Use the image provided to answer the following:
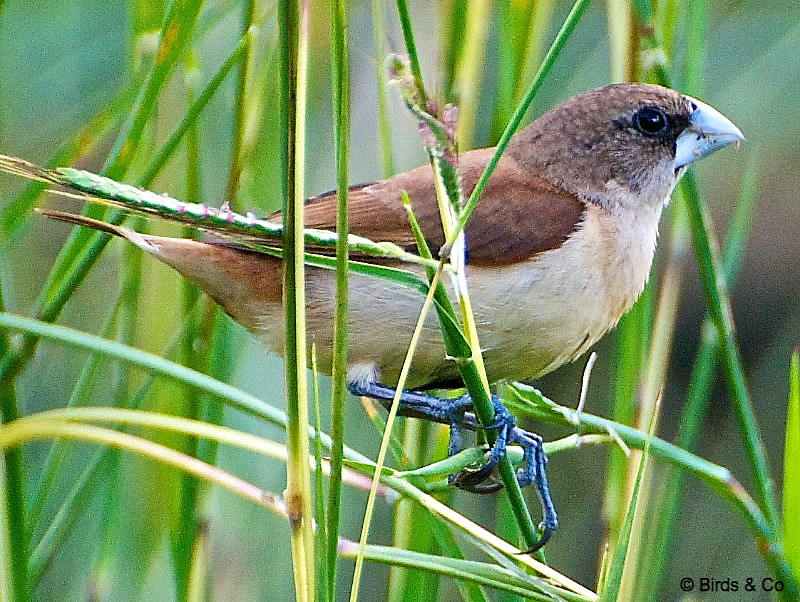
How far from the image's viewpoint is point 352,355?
1.75m

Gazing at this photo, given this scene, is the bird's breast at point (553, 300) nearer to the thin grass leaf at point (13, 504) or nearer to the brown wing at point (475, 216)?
the brown wing at point (475, 216)

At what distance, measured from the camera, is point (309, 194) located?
215cm

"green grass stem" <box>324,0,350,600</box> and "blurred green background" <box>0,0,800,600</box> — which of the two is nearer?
"green grass stem" <box>324,0,350,600</box>

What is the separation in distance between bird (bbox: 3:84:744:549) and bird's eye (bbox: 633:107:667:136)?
0.01 meters

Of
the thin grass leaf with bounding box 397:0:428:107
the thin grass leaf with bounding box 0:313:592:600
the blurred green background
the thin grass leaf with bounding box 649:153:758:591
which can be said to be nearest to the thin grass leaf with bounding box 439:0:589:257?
the thin grass leaf with bounding box 397:0:428:107

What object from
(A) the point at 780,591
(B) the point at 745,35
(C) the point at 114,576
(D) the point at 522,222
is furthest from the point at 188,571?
(B) the point at 745,35

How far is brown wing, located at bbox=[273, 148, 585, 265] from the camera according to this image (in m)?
1.75

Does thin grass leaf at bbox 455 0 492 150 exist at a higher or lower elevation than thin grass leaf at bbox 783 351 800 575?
higher

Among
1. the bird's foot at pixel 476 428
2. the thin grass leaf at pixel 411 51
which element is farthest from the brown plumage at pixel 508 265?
the thin grass leaf at pixel 411 51

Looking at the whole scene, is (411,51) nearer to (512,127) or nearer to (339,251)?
(512,127)

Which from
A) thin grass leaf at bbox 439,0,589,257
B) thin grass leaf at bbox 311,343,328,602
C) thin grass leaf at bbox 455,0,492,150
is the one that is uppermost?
thin grass leaf at bbox 455,0,492,150

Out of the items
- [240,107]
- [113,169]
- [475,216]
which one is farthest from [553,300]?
[113,169]

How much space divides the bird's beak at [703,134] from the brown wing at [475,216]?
0.80 feet

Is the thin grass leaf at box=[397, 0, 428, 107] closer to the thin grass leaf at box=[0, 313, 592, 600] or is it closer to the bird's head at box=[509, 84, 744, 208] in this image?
the thin grass leaf at box=[0, 313, 592, 600]
